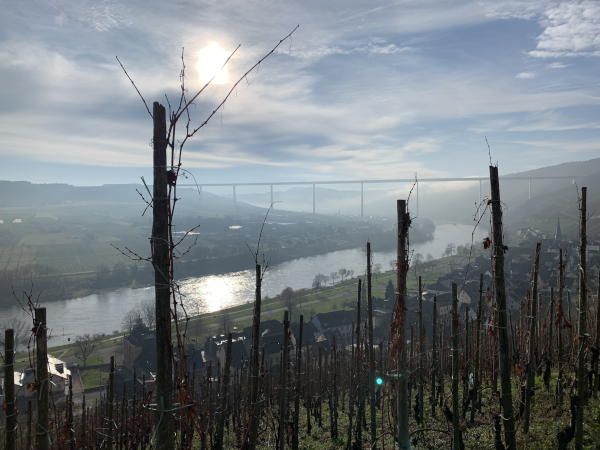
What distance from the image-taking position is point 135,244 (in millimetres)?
36062

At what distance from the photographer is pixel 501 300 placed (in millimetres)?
1921

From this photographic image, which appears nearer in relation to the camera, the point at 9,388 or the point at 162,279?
the point at 162,279

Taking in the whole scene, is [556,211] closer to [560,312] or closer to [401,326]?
[560,312]

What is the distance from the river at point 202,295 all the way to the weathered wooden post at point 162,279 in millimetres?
11700

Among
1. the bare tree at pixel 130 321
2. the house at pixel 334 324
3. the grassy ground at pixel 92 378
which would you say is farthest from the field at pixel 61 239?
the house at pixel 334 324

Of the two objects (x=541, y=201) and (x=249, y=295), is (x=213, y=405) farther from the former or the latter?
(x=541, y=201)

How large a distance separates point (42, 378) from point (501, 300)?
7.68ft

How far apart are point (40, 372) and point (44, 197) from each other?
217 ft

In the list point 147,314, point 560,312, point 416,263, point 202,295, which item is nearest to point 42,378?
point 416,263

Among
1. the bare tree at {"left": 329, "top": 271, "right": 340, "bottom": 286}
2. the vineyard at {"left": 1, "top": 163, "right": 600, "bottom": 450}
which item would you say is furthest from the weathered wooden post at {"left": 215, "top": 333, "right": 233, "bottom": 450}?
the bare tree at {"left": 329, "top": 271, "right": 340, "bottom": 286}

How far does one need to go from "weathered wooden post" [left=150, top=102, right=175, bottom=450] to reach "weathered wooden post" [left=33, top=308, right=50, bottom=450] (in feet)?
2.88

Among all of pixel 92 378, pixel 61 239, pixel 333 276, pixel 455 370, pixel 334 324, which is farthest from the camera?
pixel 61 239

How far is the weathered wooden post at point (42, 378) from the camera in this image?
1865 millimetres

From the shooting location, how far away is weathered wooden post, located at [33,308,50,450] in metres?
1.87
